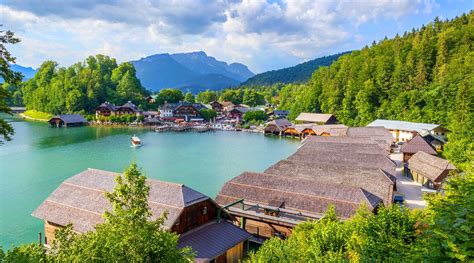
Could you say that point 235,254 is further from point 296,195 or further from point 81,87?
point 81,87

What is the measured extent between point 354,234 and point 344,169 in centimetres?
1604

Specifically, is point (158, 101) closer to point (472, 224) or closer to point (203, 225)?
point (203, 225)

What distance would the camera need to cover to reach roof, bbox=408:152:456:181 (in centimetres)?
2756

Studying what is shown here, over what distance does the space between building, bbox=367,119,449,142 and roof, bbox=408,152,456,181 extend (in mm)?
18616

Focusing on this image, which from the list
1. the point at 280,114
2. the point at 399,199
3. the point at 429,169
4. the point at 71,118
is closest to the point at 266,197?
the point at 399,199

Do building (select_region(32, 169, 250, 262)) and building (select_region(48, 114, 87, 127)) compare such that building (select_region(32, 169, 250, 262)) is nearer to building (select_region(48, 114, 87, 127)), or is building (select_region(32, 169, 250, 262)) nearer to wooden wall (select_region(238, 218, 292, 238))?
wooden wall (select_region(238, 218, 292, 238))

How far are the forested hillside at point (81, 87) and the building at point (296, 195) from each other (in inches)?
3113

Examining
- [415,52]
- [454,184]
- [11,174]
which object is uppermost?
[415,52]

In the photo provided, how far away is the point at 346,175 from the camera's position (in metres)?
25.5

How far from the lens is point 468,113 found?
39.2m

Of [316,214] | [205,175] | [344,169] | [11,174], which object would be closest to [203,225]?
[316,214]

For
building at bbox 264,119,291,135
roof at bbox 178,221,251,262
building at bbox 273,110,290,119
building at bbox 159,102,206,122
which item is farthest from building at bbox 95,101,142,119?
roof at bbox 178,221,251,262

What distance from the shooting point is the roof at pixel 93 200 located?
15188 mm

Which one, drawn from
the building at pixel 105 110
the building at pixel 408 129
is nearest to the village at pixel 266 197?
the building at pixel 408 129
